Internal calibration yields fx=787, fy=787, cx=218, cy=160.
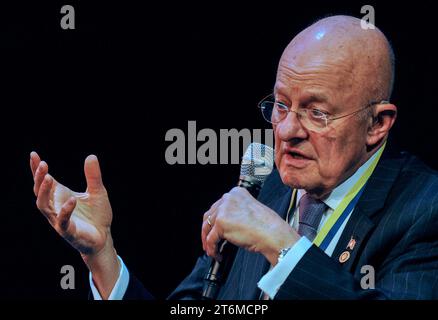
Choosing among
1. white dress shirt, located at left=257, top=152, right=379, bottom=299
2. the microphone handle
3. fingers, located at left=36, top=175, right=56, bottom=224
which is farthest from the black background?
the microphone handle

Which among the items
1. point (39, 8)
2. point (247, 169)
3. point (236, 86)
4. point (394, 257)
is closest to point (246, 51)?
point (236, 86)

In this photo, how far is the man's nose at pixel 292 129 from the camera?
227 cm

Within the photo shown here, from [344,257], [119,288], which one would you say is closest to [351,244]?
[344,257]

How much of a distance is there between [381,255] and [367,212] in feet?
0.46

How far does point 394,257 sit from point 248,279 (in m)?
0.48

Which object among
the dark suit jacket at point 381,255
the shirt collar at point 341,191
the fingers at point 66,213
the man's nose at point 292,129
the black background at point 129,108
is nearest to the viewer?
the dark suit jacket at point 381,255

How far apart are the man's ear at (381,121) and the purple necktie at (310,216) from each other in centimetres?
25

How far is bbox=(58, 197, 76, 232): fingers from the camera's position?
7.09 ft

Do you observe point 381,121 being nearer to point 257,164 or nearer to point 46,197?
point 257,164

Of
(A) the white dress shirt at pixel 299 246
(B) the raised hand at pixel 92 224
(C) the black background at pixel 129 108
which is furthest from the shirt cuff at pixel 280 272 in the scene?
(C) the black background at pixel 129 108

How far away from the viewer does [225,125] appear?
10.5 feet

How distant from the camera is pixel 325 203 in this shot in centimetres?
241

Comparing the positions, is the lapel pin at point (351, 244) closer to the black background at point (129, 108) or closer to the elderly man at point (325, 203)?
the elderly man at point (325, 203)

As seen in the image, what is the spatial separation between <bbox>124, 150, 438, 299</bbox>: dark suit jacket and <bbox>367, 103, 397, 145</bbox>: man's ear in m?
0.08
